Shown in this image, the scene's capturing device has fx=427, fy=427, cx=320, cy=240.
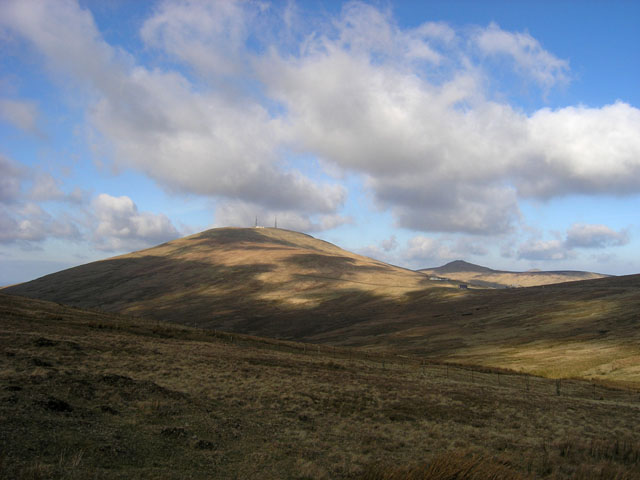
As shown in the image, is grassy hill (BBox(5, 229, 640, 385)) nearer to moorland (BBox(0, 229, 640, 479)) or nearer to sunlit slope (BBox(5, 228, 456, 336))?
sunlit slope (BBox(5, 228, 456, 336))

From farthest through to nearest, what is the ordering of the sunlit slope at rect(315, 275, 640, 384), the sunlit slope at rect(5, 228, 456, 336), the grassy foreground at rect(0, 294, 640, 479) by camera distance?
the sunlit slope at rect(5, 228, 456, 336) < the sunlit slope at rect(315, 275, 640, 384) < the grassy foreground at rect(0, 294, 640, 479)

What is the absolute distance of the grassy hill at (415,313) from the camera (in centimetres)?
6725

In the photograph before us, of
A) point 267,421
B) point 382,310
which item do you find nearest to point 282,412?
point 267,421

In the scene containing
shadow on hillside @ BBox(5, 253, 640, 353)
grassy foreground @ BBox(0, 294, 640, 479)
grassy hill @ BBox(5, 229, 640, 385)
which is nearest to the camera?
grassy foreground @ BBox(0, 294, 640, 479)

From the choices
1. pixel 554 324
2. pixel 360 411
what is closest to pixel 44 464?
pixel 360 411

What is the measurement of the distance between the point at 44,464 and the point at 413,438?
1445 cm

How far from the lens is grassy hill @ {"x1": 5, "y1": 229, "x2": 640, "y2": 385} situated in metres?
67.2

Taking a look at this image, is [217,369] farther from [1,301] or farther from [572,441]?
[1,301]

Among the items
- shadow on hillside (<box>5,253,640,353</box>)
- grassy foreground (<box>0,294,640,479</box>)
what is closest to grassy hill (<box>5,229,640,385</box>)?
shadow on hillside (<box>5,253,640,353</box>)

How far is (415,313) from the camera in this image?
128125 millimetres

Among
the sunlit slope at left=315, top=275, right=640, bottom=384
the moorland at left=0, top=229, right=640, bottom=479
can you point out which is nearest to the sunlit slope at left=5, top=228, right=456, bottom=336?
the sunlit slope at left=315, top=275, right=640, bottom=384

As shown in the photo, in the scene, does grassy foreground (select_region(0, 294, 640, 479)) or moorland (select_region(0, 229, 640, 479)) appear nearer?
grassy foreground (select_region(0, 294, 640, 479))

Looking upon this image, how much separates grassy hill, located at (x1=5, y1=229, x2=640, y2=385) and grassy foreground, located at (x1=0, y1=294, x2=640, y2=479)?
30174 millimetres

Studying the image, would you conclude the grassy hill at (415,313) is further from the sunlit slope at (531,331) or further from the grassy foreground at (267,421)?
the grassy foreground at (267,421)
